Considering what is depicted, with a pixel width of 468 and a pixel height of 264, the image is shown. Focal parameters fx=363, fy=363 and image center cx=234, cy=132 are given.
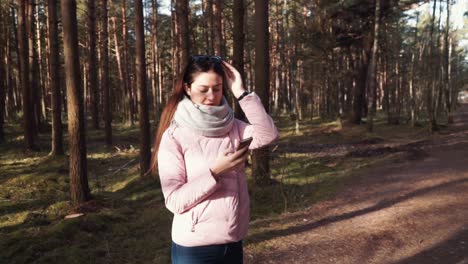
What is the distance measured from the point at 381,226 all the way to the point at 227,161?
5.77 m

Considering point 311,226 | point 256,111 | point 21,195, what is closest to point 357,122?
point 311,226

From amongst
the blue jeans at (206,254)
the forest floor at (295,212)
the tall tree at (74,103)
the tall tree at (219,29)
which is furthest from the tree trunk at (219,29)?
the blue jeans at (206,254)

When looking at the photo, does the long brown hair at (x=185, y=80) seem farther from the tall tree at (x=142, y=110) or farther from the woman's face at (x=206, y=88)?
the tall tree at (x=142, y=110)

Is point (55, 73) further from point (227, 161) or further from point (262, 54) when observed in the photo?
point (227, 161)

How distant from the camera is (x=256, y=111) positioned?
7.57 feet

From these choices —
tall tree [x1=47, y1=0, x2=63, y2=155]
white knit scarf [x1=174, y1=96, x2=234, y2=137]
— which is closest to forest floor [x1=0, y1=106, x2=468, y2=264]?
tall tree [x1=47, y1=0, x2=63, y2=155]

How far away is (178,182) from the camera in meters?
1.99

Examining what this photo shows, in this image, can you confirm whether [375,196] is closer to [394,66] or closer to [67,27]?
[67,27]

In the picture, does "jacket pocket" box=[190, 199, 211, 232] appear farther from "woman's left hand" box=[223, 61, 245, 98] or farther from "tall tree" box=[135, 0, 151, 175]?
"tall tree" box=[135, 0, 151, 175]

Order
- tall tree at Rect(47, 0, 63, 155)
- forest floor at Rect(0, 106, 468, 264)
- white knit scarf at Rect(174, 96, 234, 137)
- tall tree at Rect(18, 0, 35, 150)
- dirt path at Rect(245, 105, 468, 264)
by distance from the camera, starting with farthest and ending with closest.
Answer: tall tree at Rect(18, 0, 35, 150)
tall tree at Rect(47, 0, 63, 155)
forest floor at Rect(0, 106, 468, 264)
dirt path at Rect(245, 105, 468, 264)
white knit scarf at Rect(174, 96, 234, 137)

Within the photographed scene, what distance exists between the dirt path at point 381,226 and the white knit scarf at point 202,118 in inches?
158

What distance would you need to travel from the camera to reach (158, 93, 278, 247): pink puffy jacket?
196 centimetres

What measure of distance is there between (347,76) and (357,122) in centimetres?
350

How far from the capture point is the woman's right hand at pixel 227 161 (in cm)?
193
